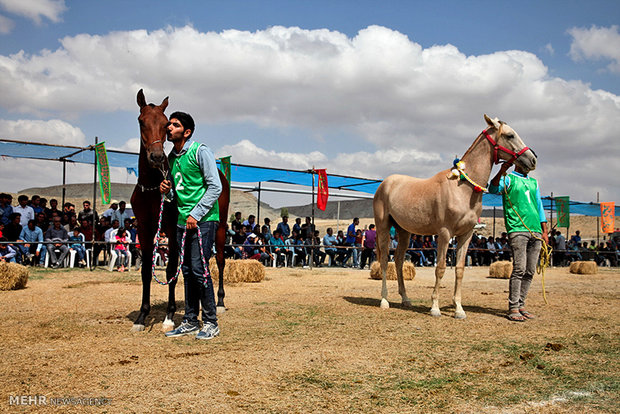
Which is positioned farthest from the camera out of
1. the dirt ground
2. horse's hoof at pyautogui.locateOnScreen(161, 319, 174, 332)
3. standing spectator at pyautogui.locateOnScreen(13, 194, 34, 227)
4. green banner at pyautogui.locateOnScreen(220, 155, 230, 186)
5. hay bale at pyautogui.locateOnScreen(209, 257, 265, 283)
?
green banner at pyautogui.locateOnScreen(220, 155, 230, 186)

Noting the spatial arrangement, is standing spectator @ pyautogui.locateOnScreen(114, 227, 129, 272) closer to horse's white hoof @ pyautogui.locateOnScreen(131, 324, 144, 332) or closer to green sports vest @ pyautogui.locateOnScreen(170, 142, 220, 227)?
horse's white hoof @ pyautogui.locateOnScreen(131, 324, 144, 332)

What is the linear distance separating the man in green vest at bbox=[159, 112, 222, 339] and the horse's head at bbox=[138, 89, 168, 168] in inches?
3.8

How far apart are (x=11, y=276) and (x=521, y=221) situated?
28.5 ft

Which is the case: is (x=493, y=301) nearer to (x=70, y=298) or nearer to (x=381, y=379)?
(x=381, y=379)

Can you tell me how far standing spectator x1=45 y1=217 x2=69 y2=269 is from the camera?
12938mm

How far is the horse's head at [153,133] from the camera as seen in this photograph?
4742 millimetres

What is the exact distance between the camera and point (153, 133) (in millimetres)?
4859

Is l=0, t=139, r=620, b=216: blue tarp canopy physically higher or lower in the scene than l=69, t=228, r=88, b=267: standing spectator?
higher

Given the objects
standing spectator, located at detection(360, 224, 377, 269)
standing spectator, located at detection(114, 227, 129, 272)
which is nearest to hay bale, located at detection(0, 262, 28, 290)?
standing spectator, located at detection(114, 227, 129, 272)

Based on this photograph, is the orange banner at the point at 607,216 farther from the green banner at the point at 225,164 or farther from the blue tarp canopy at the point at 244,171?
the green banner at the point at 225,164

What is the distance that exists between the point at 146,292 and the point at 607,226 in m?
25.7

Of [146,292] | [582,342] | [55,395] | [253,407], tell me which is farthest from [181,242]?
[582,342]

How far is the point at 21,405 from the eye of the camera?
110 inches

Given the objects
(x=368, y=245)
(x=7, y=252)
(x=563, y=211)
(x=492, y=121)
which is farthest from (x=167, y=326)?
(x=563, y=211)
